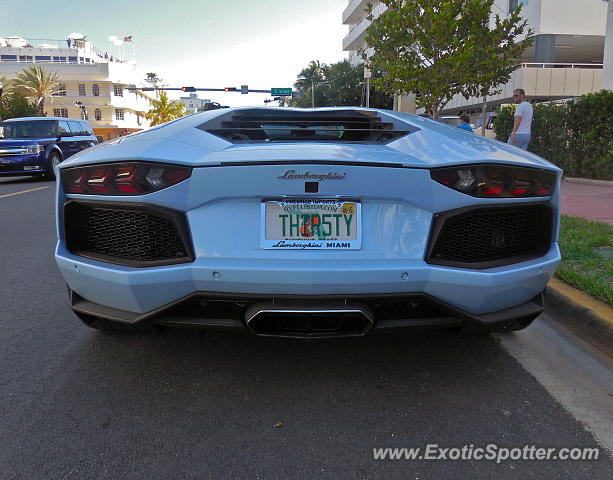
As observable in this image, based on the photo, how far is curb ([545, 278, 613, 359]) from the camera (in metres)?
2.75

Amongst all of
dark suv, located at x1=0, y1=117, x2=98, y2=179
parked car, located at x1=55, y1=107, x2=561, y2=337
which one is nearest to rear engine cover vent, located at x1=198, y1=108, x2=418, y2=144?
parked car, located at x1=55, y1=107, x2=561, y2=337

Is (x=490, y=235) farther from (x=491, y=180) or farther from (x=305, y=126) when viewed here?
(x=305, y=126)

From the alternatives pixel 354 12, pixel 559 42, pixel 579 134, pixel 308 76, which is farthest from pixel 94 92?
pixel 579 134

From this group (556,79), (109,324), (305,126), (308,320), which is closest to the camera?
(308,320)

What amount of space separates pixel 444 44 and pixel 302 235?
46.5 ft

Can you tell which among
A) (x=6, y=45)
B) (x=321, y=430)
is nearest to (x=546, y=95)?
(x=321, y=430)

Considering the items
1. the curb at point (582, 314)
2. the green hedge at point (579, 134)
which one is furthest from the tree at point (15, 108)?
the curb at point (582, 314)

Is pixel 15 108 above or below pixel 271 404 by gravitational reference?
above

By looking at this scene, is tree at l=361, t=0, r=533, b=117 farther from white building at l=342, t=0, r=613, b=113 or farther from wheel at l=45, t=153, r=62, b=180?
white building at l=342, t=0, r=613, b=113

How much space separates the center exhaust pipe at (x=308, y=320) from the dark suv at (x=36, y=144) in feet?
42.2

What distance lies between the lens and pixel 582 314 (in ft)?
9.84

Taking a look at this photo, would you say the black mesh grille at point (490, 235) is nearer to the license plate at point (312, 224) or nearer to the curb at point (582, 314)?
the license plate at point (312, 224)

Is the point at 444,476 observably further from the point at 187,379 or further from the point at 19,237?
the point at 19,237

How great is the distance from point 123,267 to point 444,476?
144cm
